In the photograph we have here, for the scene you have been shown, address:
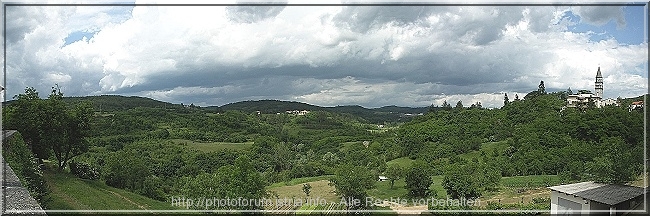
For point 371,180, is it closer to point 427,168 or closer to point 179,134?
point 427,168

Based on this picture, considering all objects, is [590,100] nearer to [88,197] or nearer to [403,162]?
[403,162]

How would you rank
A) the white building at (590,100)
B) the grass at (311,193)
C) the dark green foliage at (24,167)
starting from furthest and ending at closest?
the white building at (590,100), the grass at (311,193), the dark green foliage at (24,167)

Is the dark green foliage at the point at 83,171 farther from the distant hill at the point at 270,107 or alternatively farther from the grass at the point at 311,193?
the grass at the point at 311,193

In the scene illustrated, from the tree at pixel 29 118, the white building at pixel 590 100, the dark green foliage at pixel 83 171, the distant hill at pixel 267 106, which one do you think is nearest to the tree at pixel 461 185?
the white building at pixel 590 100

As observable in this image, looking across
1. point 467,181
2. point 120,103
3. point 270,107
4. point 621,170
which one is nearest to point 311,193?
point 270,107

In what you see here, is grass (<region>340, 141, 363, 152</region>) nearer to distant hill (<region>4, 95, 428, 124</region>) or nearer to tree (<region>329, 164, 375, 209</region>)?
distant hill (<region>4, 95, 428, 124</region>)
